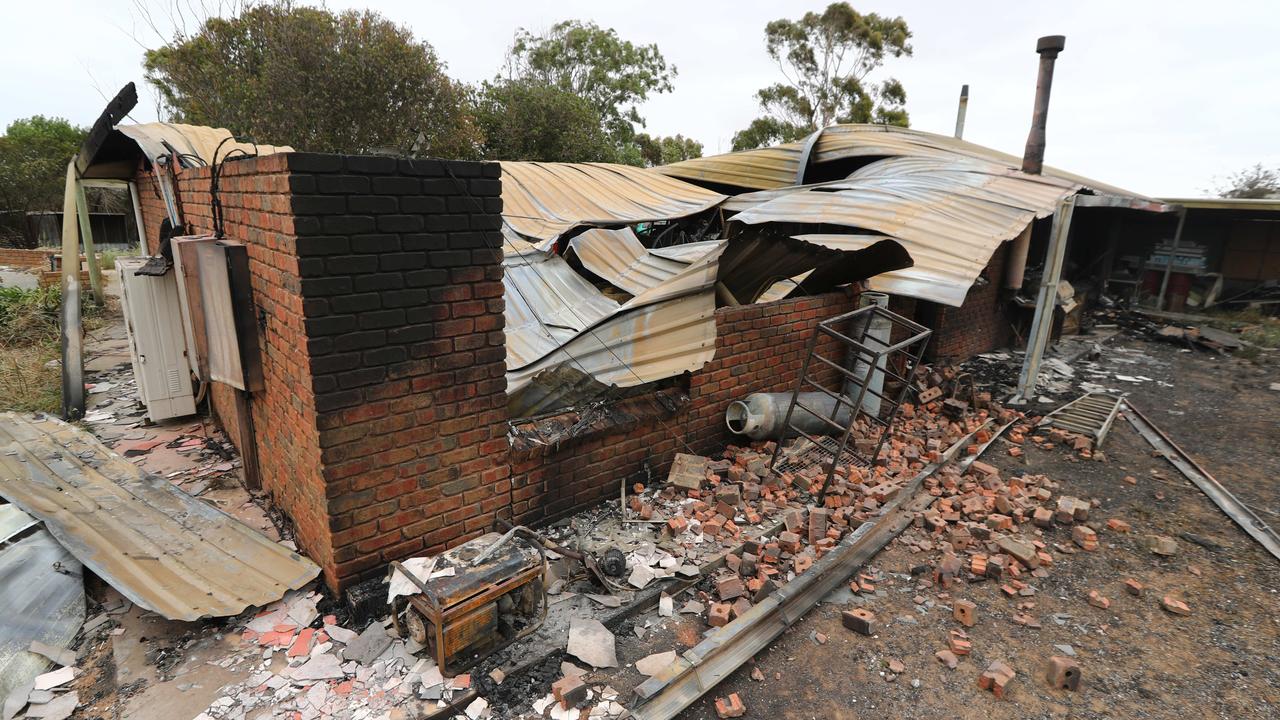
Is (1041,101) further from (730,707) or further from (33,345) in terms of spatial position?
(33,345)

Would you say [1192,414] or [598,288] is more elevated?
[598,288]

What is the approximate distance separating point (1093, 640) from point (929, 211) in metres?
4.65

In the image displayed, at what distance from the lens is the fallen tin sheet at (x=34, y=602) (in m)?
2.51

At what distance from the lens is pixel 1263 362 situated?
970cm

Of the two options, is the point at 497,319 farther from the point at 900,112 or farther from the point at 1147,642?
the point at 900,112

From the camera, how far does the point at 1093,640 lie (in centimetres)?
333

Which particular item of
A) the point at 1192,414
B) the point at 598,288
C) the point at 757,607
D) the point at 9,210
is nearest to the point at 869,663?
the point at 757,607

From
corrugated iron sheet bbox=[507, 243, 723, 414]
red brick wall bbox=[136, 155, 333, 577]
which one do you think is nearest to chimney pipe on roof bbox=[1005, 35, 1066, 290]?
corrugated iron sheet bbox=[507, 243, 723, 414]

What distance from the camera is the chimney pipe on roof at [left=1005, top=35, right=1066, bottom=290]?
7625mm

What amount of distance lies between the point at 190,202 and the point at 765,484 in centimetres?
491

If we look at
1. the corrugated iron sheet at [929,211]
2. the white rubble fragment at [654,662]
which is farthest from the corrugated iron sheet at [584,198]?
the white rubble fragment at [654,662]

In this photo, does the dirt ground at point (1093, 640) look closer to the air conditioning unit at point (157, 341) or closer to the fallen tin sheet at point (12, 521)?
the fallen tin sheet at point (12, 521)

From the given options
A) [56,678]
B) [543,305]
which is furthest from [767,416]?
[56,678]

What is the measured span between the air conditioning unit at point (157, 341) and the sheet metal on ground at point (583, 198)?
3.06m
